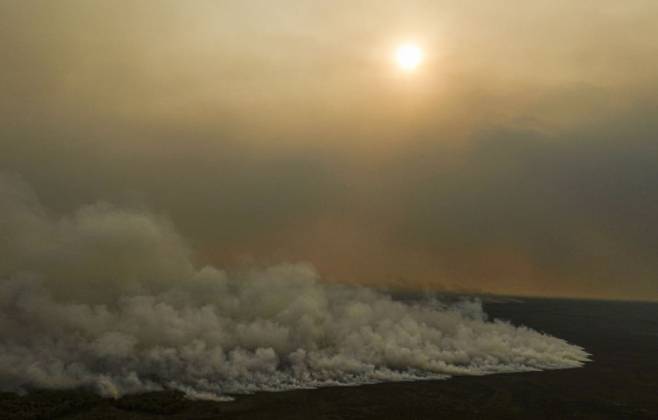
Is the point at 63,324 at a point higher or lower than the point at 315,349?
higher

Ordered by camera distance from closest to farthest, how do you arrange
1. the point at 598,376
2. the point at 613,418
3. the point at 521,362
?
the point at 613,418
the point at 598,376
the point at 521,362

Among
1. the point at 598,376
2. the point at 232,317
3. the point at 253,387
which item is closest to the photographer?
the point at 253,387

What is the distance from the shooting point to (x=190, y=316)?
169000 mm

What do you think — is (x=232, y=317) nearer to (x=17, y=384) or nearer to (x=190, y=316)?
(x=190, y=316)

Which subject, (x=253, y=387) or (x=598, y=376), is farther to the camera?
(x=598, y=376)

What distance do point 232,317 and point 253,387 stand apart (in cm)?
6039

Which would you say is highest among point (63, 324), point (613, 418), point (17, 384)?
point (63, 324)

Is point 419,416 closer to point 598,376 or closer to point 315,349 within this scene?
point 315,349

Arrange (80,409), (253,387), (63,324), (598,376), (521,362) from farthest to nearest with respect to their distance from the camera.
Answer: (521,362), (598,376), (63,324), (253,387), (80,409)

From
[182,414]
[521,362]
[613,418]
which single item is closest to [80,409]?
[182,414]

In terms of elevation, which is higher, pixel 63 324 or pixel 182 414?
pixel 63 324

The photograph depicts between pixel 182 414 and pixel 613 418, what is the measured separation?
4024 inches

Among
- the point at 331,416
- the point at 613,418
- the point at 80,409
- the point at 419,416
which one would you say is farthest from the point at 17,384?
the point at 613,418

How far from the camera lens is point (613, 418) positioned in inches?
4857
